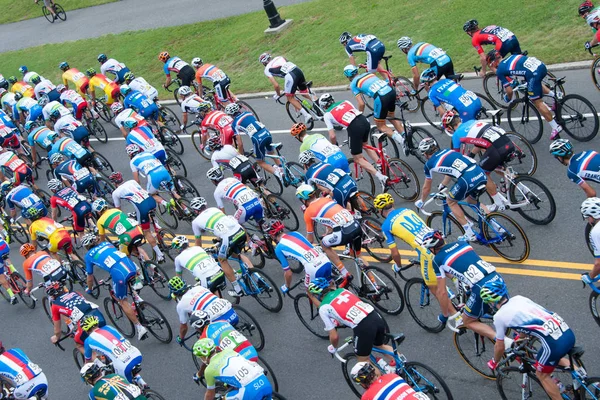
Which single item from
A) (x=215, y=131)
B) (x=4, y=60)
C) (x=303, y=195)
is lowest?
(x=4, y=60)

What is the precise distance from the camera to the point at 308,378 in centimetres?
1003

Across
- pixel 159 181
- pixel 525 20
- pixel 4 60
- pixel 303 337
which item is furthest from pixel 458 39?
pixel 4 60

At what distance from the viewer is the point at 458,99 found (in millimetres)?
12805

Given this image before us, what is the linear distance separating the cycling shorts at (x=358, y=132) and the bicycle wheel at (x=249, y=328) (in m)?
4.39

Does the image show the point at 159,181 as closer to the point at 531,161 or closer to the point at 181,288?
the point at 181,288

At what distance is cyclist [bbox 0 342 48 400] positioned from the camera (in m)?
10.3

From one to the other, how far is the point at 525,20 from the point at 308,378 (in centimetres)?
1347

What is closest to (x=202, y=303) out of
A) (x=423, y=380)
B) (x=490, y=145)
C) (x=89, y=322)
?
(x=89, y=322)

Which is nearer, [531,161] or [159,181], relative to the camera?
[531,161]

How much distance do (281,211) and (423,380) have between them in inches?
234

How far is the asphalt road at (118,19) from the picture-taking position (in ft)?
95.7

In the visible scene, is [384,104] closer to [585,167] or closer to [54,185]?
[585,167]

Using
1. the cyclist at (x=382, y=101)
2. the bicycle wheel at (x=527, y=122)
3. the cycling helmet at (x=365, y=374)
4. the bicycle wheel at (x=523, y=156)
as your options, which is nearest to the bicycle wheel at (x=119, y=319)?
the cycling helmet at (x=365, y=374)

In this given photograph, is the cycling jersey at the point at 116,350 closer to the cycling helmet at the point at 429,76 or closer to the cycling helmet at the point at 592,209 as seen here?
the cycling helmet at the point at 592,209
